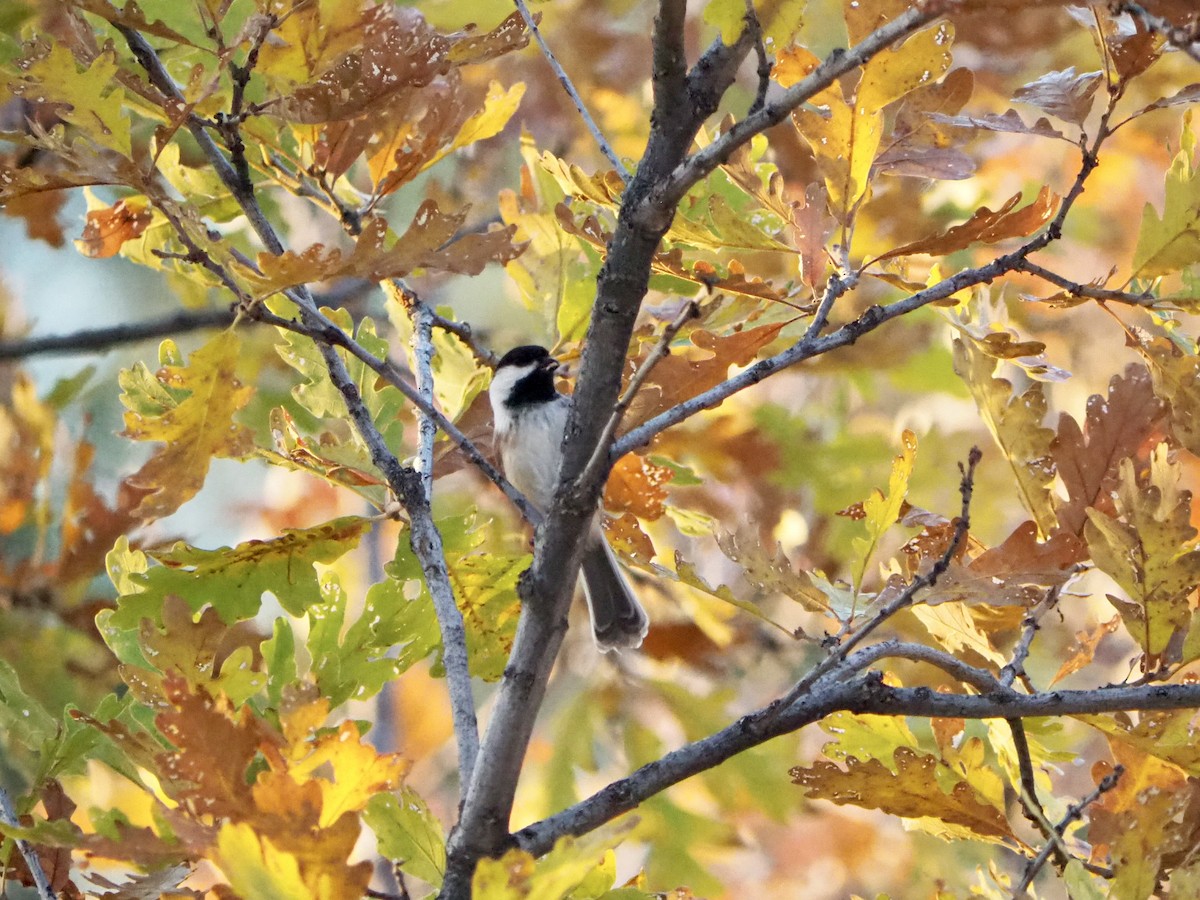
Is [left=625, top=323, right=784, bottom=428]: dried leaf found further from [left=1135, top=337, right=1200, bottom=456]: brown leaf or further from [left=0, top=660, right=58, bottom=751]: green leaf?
[left=0, top=660, right=58, bottom=751]: green leaf

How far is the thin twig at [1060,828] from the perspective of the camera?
1367 mm

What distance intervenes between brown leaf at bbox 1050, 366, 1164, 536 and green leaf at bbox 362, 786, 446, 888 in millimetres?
884

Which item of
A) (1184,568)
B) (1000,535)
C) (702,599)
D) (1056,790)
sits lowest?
(1184,568)

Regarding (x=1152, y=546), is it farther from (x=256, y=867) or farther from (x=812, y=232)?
(x=256, y=867)

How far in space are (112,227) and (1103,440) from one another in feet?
4.65

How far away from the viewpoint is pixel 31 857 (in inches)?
57.0

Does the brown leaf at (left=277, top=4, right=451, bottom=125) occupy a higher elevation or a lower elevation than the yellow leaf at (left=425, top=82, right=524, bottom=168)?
lower

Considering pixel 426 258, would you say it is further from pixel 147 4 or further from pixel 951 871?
pixel 951 871

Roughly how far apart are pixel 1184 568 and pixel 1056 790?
4.09 metres

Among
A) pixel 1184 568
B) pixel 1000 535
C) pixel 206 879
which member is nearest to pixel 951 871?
pixel 1000 535

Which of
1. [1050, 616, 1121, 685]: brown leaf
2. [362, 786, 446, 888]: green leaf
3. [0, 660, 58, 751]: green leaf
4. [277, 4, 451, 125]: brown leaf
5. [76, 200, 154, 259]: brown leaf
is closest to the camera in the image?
[362, 786, 446, 888]: green leaf

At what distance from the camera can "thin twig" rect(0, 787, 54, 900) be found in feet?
4.67

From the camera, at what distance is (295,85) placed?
1425mm

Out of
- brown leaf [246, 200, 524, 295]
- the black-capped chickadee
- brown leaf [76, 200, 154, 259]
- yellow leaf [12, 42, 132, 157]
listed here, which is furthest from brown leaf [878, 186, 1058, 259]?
the black-capped chickadee
